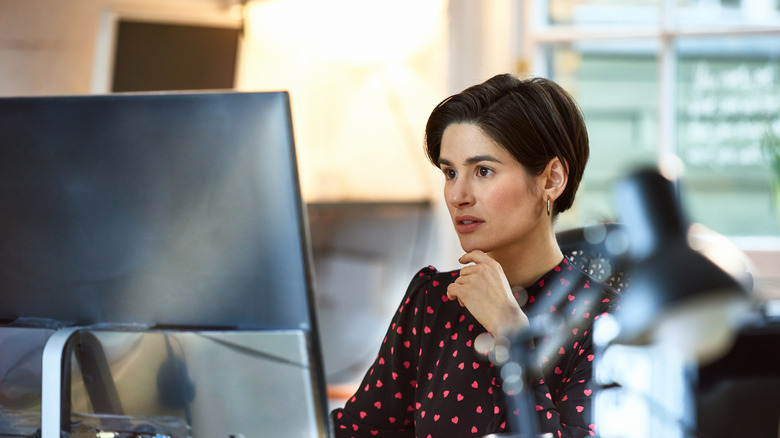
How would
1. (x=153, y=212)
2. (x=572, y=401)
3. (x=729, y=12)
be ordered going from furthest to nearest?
(x=729, y=12), (x=572, y=401), (x=153, y=212)

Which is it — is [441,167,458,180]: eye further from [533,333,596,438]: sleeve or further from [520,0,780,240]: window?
[520,0,780,240]: window

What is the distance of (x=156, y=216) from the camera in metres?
0.74

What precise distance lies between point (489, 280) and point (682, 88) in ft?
4.98

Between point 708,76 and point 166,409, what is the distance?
1996 mm

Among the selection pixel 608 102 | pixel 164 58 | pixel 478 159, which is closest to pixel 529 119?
pixel 478 159

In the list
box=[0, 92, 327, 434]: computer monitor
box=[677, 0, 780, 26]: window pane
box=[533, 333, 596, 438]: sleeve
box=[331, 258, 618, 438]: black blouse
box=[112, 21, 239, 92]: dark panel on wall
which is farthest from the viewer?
box=[112, 21, 239, 92]: dark panel on wall

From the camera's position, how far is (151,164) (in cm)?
74

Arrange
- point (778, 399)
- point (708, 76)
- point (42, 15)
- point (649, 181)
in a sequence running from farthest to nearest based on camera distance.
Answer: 1. point (42, 15)
2. point (708, 76)
3. point (778, 399)
4. point (649, 181)

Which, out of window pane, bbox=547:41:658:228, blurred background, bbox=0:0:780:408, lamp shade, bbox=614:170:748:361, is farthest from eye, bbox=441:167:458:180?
window pane, bbox=547:41:658:228

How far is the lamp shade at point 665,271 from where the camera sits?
0.50 metres

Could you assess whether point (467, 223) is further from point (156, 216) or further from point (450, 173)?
point (156, 216)

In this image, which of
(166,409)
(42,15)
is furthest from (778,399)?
(42,15)

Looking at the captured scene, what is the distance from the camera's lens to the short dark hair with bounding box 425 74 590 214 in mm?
1108

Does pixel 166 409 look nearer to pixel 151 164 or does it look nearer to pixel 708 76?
pixel 151 164
